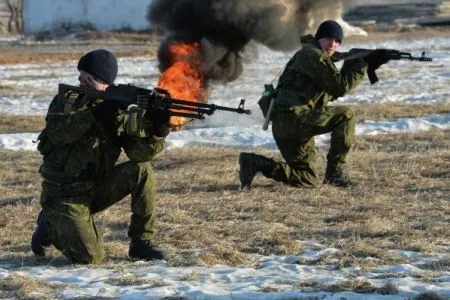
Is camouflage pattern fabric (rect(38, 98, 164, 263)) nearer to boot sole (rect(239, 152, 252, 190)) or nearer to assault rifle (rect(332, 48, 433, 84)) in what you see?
boot sole (rect(239, 152, 252, 190))

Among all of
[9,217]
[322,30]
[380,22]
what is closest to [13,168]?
[9,217]

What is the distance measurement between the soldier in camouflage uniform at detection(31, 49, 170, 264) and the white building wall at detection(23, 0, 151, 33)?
45765mm

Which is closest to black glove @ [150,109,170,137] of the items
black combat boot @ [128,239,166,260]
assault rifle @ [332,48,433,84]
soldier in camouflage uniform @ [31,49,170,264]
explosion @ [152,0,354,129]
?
soldier in camouflage uniform @ [31,49,170,264]

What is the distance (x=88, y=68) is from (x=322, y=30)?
9.95ft

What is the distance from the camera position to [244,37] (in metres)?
12.0

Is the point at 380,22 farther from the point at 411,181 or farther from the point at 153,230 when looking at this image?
the point at 153,230

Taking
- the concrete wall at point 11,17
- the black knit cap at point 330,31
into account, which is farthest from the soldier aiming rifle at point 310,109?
the concrete wall at point 11,17

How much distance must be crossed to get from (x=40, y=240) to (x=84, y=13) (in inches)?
1910

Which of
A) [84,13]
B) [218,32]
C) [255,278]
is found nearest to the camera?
[255,278]

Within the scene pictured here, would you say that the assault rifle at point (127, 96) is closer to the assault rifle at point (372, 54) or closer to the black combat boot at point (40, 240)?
the black combat boot at point (40, 240)

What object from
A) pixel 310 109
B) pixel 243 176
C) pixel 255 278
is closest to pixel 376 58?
pixel 310 109

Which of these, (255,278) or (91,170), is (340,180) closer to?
(91,170)

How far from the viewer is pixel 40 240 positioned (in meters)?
6.16

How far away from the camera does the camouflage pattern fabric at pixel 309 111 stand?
841 centimetres
